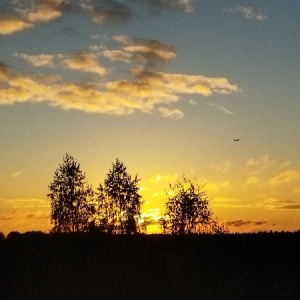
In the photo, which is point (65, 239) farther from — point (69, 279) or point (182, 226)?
point (182, 226)

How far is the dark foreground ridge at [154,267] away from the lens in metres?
33.3

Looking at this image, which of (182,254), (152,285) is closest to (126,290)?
(152,285)

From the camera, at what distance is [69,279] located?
37.8 m

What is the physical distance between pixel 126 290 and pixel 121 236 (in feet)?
14.6

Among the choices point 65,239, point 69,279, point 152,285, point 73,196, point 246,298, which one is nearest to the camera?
point 246,298

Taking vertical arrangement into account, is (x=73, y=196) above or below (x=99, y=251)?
above

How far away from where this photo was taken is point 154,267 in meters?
36.2

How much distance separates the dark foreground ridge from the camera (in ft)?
109

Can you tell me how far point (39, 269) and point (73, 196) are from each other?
→ 32.2 m

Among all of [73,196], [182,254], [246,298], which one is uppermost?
[73,196]

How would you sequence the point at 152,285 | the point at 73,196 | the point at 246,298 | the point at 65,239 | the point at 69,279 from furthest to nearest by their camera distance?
1. the point at 73,196
2. the point at 65,239
3. the point at 69,279
4. the point at 152,285
5. the point at 246,298

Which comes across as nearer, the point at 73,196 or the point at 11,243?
the point at 11,243

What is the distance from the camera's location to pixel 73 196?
7144 cm

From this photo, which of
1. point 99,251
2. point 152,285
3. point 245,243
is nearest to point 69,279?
point 99,251
